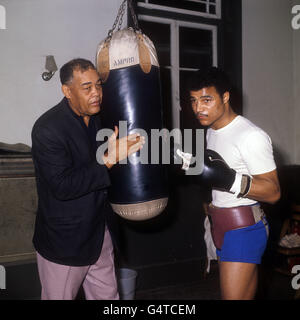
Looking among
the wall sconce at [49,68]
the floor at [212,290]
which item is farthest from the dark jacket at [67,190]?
the floor at [212,290]

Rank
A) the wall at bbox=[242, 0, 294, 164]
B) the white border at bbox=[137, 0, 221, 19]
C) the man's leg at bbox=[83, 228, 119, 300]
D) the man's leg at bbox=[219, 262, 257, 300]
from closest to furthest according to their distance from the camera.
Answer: the man's leg at bbox=[219, 262, 257, 300] → the man's leg at bbox=[83, 228, 119, 300] → the white border at bbox=[137, 0, 221, 19] → the wall at bbox=[242, 0, 294, 164]

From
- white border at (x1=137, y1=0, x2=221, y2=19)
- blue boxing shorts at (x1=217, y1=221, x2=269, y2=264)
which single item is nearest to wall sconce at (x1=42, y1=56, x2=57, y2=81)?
white border at (x1=137, y1=0, x2=221, y2=19)

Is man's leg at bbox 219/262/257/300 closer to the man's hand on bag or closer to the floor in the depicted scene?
the man's hand on bag

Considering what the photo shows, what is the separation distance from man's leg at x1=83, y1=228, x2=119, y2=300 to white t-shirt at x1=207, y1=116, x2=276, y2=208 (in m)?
0.74

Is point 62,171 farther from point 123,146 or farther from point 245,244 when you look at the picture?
point 245,244

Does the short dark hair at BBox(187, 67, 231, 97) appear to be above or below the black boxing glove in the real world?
above

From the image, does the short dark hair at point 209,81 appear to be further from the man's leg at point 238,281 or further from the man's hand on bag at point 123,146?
the man's leg at point 238,281

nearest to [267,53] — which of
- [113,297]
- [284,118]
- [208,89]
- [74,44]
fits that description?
[284,118]

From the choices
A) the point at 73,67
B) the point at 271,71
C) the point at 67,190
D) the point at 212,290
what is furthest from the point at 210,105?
the point at 271,71

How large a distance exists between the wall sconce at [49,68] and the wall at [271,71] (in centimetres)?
225

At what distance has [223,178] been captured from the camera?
1829mm

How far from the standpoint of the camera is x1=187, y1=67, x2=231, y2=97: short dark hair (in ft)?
6.45

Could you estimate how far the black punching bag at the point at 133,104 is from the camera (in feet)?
5.77

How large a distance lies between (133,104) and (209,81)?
0.51m
